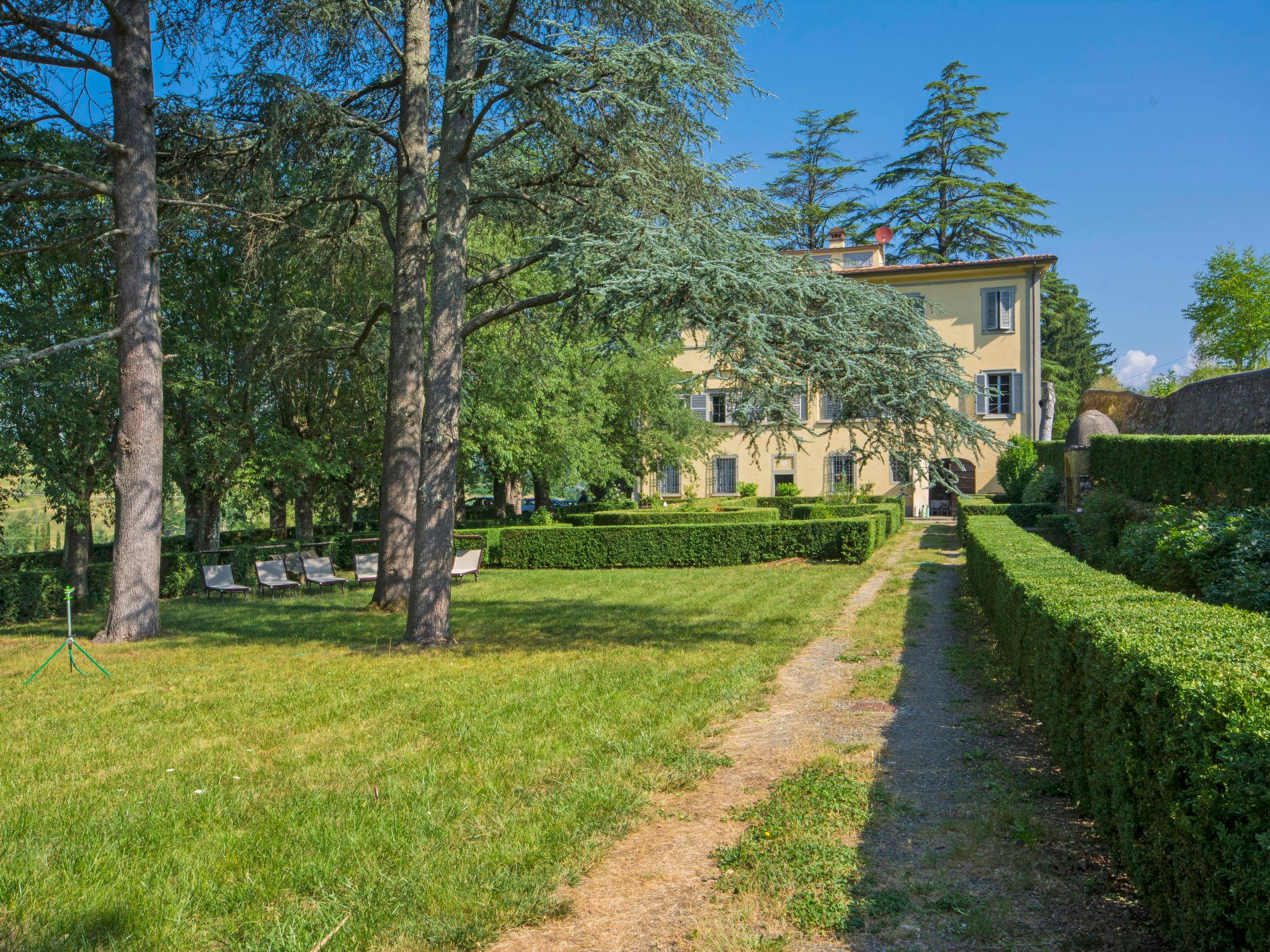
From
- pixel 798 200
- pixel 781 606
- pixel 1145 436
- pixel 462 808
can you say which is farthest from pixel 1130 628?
pixel 798 200

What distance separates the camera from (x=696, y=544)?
1808 centimetres

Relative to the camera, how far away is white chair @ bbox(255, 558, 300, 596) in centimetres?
1514

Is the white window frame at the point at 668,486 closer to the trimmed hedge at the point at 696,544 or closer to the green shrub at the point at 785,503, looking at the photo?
the green shrub at the point at 785,503

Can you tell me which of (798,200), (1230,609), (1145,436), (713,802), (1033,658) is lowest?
(713,802)

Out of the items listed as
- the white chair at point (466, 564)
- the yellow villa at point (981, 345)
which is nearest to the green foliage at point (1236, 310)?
the yellow villa at point (981, 345)

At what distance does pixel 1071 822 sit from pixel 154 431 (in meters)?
10.3

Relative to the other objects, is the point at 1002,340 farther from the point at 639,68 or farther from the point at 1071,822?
the point at 1071,822

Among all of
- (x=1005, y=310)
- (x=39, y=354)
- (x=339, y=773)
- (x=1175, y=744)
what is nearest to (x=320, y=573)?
(x=39, y=354)

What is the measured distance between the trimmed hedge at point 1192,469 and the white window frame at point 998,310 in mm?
19368

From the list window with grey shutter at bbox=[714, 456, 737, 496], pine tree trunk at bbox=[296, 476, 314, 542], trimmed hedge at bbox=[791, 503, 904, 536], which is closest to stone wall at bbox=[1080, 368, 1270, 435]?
trimmed hedge at bbox=[791, 503, 904, 536]

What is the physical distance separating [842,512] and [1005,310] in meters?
14.1

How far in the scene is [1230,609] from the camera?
166 inches

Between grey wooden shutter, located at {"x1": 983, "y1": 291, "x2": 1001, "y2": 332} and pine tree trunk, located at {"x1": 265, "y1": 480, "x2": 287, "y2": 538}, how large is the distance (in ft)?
79.4

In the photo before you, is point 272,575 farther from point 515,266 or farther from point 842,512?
point 842,512
